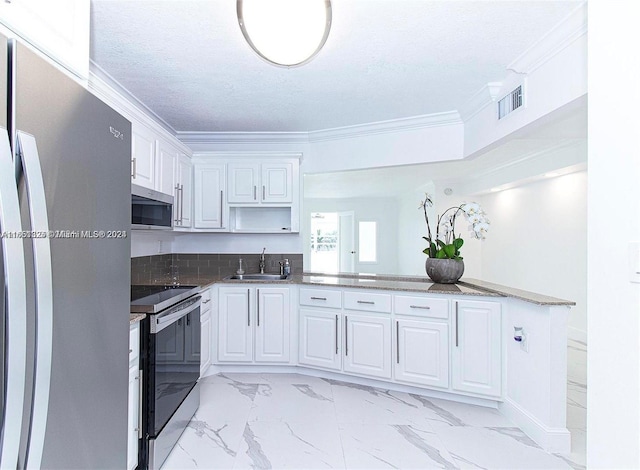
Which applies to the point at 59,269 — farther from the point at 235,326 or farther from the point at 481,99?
the point at 481,99

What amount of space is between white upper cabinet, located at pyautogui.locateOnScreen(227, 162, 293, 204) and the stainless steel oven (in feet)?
4.93

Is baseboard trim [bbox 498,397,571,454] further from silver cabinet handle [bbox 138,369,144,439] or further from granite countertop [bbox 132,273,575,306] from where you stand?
silver cabinet handle [bbox 138,369,144,439]

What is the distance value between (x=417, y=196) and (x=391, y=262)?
85.5 inches

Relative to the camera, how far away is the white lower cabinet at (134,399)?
1.90m

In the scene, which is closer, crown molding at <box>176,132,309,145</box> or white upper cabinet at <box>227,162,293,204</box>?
white upper cabinet at <box>227,162,293,204</box>

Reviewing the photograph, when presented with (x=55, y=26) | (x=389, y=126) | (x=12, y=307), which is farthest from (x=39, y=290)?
(x=389, y=126)

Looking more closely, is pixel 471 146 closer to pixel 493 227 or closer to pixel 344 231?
pixel 493 227

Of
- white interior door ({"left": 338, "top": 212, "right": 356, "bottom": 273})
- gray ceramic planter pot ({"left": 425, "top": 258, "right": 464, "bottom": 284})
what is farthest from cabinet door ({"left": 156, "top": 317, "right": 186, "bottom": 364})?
white interior door ({"left": 338, "top": 212, "right": 356, "bottom": 273})

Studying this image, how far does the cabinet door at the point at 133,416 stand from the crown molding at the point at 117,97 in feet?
5.08

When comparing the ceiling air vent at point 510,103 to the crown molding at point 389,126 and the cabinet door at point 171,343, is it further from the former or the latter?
the cabinet door at point 171,343

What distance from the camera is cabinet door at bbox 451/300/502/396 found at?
287cm

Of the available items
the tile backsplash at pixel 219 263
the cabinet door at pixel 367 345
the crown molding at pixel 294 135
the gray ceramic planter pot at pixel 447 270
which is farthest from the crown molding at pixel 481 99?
the tile backsplash at pixel 219 263
